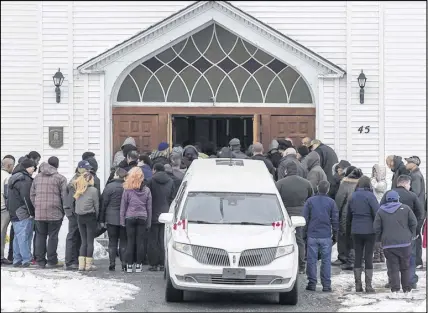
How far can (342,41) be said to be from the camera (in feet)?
71.3

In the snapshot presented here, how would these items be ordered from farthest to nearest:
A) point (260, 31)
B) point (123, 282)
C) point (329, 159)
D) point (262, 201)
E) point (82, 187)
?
point (260, 31) → point (329, 159) → point (82, 187) → point (123, 282) → point (262, 201)

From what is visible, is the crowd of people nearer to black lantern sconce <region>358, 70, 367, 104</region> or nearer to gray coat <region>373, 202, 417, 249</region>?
gray coat <region>373, 202, 417, 249</region>

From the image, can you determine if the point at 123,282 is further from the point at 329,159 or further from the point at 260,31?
the point at 260,31

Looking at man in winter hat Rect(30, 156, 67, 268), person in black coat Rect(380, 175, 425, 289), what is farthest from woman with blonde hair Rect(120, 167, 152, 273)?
person in black coat Rect(380, 175, 425, 289)

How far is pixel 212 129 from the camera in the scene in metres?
25.1

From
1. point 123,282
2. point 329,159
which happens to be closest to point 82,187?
point 123,282

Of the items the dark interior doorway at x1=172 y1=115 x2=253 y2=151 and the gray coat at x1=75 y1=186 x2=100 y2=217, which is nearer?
the gray coat at x1=75 y1=186 x2=100 y2=217

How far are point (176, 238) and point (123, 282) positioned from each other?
6.60ft

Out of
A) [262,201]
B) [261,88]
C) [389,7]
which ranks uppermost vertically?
[389,7]

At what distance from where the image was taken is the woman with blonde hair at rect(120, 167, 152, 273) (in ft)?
49.5

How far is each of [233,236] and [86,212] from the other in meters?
3.54

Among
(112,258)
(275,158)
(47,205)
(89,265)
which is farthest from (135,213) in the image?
(275,158)

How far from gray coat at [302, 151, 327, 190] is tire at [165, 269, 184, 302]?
449 cm

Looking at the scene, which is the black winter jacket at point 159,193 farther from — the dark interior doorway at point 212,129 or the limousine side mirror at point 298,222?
the dark interior doorway at point 212,129
